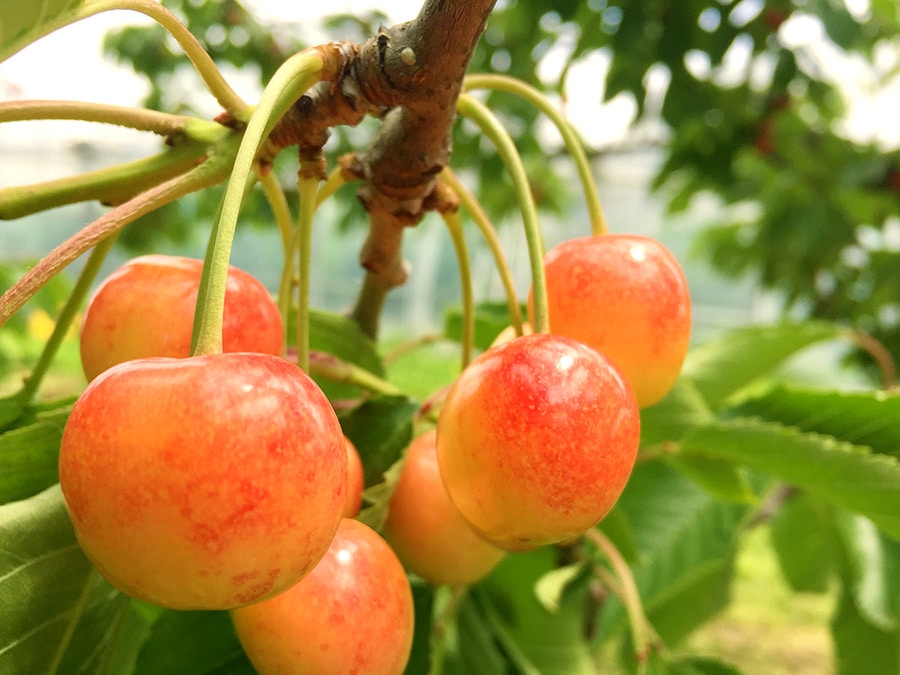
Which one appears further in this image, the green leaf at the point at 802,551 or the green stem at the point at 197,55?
the green leaf at the point at 802,551

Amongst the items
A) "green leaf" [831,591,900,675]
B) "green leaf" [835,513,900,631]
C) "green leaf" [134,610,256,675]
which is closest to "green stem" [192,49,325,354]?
"green leaf" [134,610,256,675]

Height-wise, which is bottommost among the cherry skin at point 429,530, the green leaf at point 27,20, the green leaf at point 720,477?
the green leaf at point 720,477

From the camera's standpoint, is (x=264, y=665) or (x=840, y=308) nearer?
(x=264, y=665)

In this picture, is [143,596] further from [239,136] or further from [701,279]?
[701,279]

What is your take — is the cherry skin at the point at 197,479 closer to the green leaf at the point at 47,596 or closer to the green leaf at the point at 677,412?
the green leaf at the point at 47,596

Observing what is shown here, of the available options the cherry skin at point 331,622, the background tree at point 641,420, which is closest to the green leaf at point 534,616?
the background tree at point 641,420

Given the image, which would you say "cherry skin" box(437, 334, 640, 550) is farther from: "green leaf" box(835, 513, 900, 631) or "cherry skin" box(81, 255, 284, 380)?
"green leaf" box(835, 513, 900, 631)

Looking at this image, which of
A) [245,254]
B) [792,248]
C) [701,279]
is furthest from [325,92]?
[245,254]
